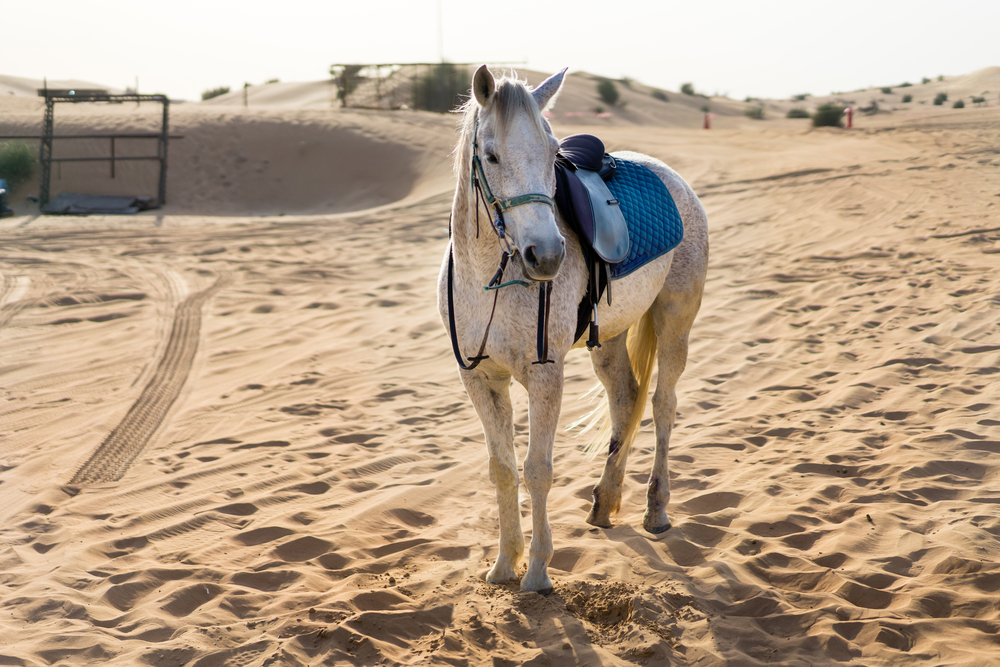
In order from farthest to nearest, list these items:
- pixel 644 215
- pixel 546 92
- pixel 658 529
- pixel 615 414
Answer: pixel 615 414, pixel 658 529, pixel 644 215, pixel 546 92

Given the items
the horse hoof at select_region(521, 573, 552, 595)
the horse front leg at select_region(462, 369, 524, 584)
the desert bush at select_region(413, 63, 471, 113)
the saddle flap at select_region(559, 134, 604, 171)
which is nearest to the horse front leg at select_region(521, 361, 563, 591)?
the horse hoof at select_region(521, 573, 552, 595)

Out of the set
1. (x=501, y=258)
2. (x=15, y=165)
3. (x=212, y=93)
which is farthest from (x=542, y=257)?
(x=212, y=93)

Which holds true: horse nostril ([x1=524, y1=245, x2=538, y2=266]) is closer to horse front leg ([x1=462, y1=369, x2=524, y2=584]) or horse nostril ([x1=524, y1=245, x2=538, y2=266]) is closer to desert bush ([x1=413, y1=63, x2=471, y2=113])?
horse front leg ([x1=462, y1=369, x2=524, y2=584])

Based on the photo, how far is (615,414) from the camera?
3.79 metres

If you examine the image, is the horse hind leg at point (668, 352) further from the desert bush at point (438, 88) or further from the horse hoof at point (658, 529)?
the desert bush at point (438, 88)

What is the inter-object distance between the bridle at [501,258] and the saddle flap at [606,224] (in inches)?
15.2

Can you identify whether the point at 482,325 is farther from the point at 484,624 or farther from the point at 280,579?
the point at 280,579

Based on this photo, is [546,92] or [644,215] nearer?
[546,92]

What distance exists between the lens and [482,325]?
2.79 meters

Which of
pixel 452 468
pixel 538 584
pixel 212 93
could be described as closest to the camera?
pixel 538 584

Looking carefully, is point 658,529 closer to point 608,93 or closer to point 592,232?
point 592,232

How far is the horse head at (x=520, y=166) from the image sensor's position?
2.23 meters

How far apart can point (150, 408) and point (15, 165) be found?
633 inches

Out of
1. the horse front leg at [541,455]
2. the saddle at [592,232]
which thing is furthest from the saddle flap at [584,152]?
the horse front leg at [541,455]
